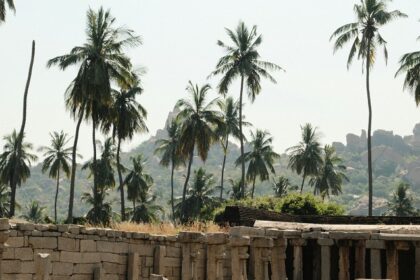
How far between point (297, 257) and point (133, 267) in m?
4.66

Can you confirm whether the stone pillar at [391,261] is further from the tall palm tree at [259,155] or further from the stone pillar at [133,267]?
the tall palm tree at [259,155]

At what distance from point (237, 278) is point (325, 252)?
4.95 metres

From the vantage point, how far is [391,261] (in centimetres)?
1908

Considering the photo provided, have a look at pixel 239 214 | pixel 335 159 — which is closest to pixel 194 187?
pixel 335 159

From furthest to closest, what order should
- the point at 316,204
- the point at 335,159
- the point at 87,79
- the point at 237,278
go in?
the point at 335,159 → the point at 87,79 → the point at 316,204 → the point at 237,278

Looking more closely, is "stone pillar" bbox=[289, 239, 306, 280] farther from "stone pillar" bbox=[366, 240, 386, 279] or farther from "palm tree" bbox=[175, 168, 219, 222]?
"palm tree" bbox=[175, 168, 219, 222]

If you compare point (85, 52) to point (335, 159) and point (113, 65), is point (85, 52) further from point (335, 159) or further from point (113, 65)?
point (335, 159)

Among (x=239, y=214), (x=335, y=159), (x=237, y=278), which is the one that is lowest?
(x=237, y=278)

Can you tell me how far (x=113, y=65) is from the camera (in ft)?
143

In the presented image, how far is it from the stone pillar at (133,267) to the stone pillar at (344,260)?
17.6ft

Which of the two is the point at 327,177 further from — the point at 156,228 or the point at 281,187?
the point at 156,228

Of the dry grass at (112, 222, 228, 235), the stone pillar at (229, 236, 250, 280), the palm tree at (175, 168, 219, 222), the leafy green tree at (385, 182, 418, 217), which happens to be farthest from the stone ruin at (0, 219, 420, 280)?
the leafy green tree at (385, 182, 418, 217)

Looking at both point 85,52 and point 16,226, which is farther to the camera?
point 85,52

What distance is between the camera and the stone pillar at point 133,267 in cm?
2025
